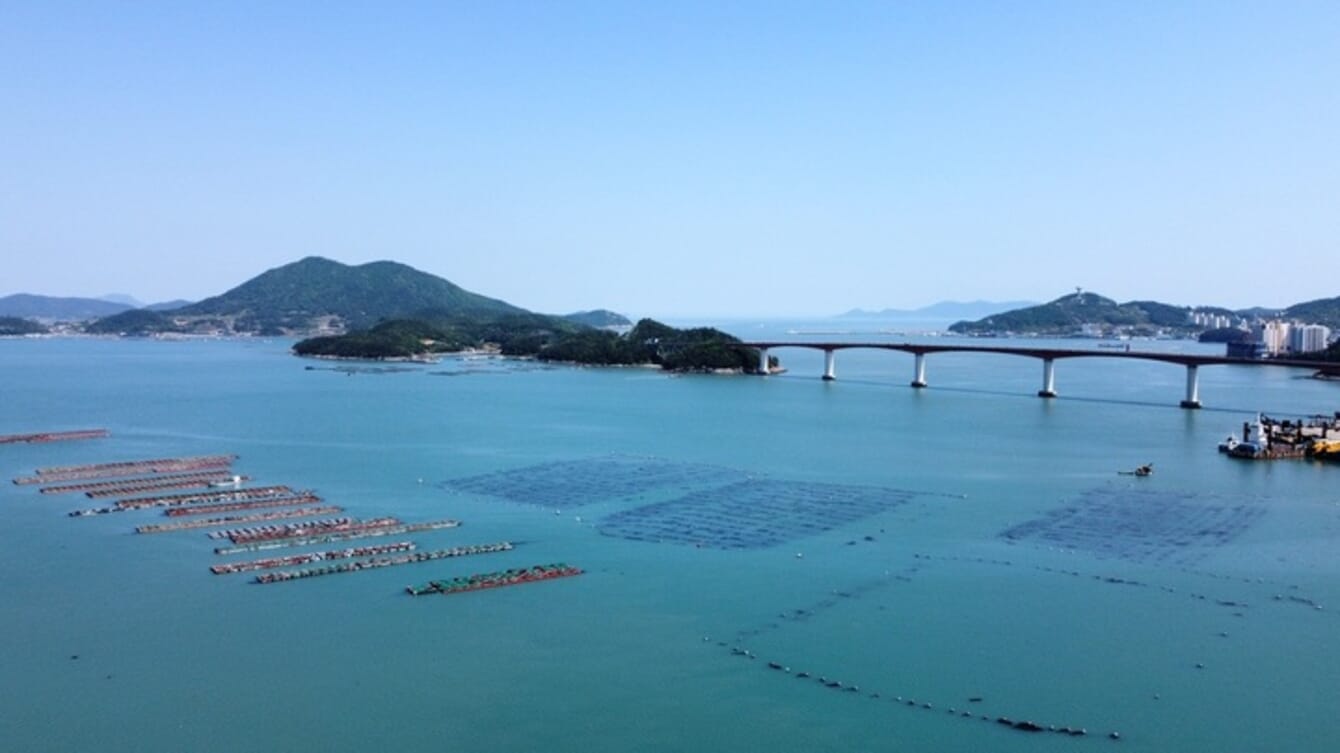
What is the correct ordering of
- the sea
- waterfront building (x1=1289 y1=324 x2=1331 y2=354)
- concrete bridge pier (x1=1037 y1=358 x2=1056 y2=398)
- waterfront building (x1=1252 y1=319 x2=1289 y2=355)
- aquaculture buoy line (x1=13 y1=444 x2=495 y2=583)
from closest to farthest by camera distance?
the sea < aquaculture buoy line (x1=13 y1=444 x2=495 y2=583) < concrete bridge pier (x1=1037 y1=358 x2=1056 y2=398) < waterfront building (x1=1289 y1=324 x2=1331 y2=354) < waterfront building (x1=1252 y1=319 x2=1289 y2=355)

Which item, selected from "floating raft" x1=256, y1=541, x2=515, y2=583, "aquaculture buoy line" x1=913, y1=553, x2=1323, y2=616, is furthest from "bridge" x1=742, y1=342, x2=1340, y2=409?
"floating raft" x1=256, y1=541, x2=515, y2=583

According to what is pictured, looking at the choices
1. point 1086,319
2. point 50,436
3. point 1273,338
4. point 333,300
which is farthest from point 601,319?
point 50,436

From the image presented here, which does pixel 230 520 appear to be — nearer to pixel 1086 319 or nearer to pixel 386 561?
pixel 386 561

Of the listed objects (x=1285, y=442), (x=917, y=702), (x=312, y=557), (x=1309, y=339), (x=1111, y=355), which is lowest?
(x=917, y=702)

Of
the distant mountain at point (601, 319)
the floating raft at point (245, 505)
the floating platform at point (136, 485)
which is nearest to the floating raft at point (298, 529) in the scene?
the floating raft at point (245, 505)

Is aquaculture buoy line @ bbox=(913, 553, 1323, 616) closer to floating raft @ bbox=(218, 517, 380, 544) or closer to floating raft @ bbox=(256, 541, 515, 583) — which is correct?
floating raft @ bbox=(256, 541, 515, 583)
